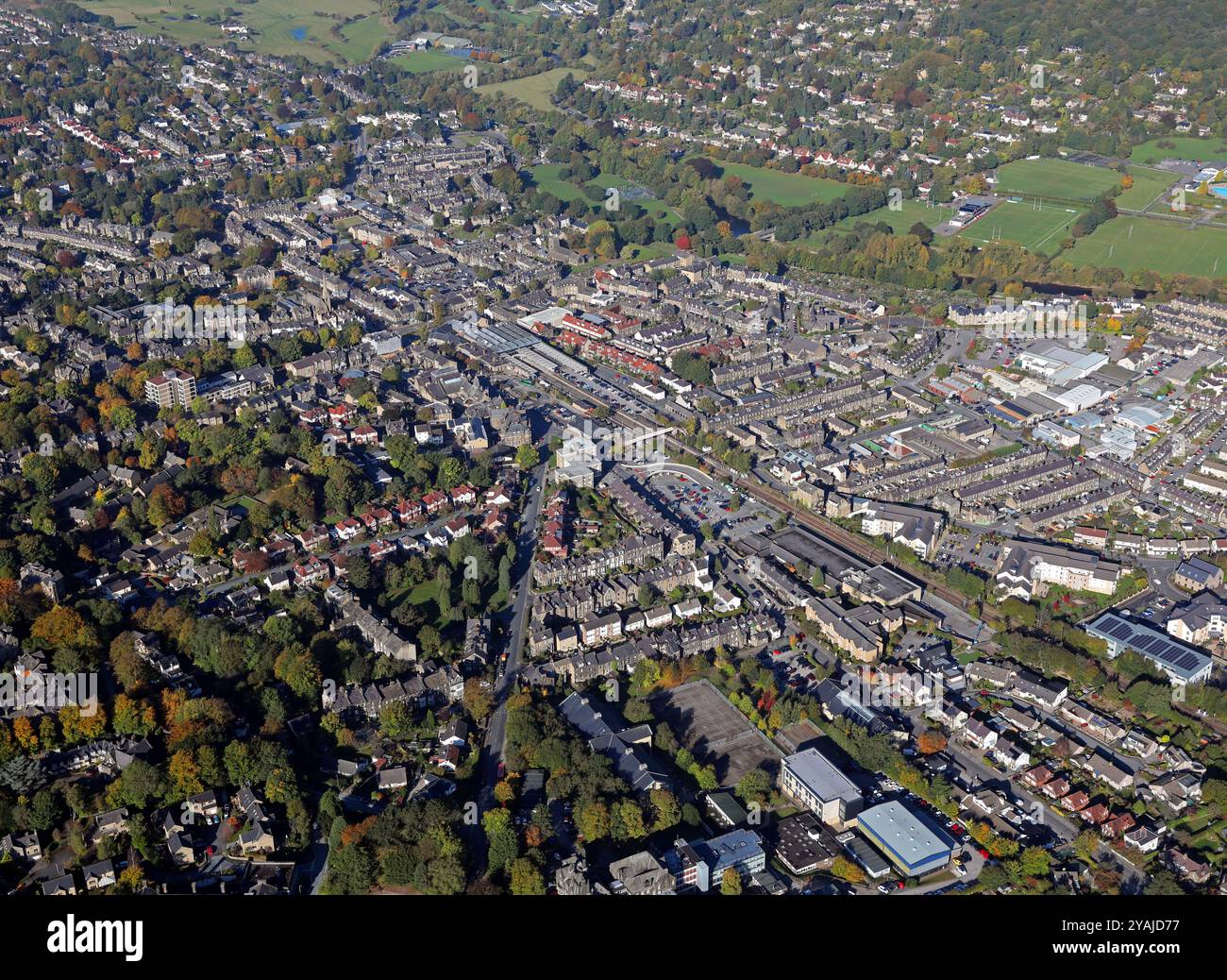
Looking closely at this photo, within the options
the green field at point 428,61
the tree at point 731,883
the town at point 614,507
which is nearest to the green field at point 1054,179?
the town at point 614,507

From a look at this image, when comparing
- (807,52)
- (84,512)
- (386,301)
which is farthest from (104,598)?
(807,52)

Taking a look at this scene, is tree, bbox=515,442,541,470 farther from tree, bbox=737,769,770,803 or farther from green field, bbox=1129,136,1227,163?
green field, bbox=1129,136,1227,163

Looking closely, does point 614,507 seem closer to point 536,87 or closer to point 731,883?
point 731,883

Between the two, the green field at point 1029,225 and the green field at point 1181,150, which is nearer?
the green field at point 1029,225

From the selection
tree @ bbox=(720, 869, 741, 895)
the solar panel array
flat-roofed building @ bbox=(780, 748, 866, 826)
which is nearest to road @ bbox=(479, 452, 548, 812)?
tree @ bbox=(720, 869, 741, 895)

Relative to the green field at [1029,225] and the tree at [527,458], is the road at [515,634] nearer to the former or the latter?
the tree at [527,458]

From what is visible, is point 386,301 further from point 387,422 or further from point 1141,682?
point 1141,682
